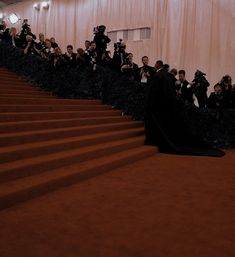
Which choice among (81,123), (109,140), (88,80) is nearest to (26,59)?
(88,80)

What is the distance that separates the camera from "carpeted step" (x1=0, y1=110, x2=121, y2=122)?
5252 millimetres

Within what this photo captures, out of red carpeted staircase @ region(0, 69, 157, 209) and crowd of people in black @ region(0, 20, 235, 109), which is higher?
crowd of people in black @ region(0, 20, 235, 109)

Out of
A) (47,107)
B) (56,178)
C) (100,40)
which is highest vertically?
(100,40)

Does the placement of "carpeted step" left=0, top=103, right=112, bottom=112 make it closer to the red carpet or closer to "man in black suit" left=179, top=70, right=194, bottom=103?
the red carpet

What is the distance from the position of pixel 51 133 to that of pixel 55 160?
0.93 metres

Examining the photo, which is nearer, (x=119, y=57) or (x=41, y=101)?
(x=41, y=101)

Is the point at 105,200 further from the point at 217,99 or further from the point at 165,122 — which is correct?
the point at 217,99

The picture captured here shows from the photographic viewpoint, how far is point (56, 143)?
15.7 ft

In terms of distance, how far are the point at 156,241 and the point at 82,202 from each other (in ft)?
3.44

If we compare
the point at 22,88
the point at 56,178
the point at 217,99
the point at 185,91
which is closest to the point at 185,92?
the point at 185,91

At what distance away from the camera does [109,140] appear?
19.6 feet

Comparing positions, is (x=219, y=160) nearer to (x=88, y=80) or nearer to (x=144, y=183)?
(x=144, y=183)

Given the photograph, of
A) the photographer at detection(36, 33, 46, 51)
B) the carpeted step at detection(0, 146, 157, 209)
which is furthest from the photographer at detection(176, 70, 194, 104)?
the photographer at detection(36, 33, 46, 51)

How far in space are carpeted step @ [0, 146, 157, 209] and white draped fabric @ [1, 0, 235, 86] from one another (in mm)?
5907
